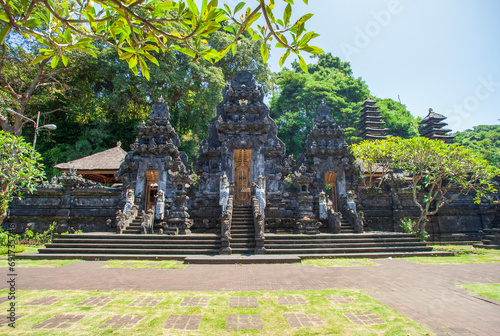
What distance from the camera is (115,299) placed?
4.56 metres

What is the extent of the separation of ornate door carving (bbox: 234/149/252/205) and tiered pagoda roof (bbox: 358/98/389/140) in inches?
760

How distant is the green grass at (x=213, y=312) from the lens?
3.30 metres

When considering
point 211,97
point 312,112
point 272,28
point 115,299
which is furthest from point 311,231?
point 312,112

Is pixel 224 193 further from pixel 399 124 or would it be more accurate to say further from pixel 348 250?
pixel 399 124

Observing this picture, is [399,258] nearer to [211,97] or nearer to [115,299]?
[115,299]

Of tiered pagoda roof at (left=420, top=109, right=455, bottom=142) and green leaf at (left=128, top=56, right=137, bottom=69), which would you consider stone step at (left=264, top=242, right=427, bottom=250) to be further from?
tiered pagoda roof at (left=420, top=109, right=455, bottom=142)

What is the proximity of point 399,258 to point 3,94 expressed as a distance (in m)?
31.1

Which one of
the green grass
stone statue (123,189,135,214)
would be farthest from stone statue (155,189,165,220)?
the green grass

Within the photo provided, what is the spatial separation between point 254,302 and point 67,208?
14.6 metres

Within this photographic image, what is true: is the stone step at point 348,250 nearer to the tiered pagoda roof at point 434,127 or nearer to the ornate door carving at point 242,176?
the ornate door carving at point 242,176

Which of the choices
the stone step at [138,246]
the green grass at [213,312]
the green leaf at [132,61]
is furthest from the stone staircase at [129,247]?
the green leaf at [132,61]

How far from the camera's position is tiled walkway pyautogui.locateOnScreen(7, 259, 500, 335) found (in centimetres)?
385

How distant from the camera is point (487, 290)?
5176 mm

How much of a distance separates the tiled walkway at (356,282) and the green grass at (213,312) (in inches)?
14.9
